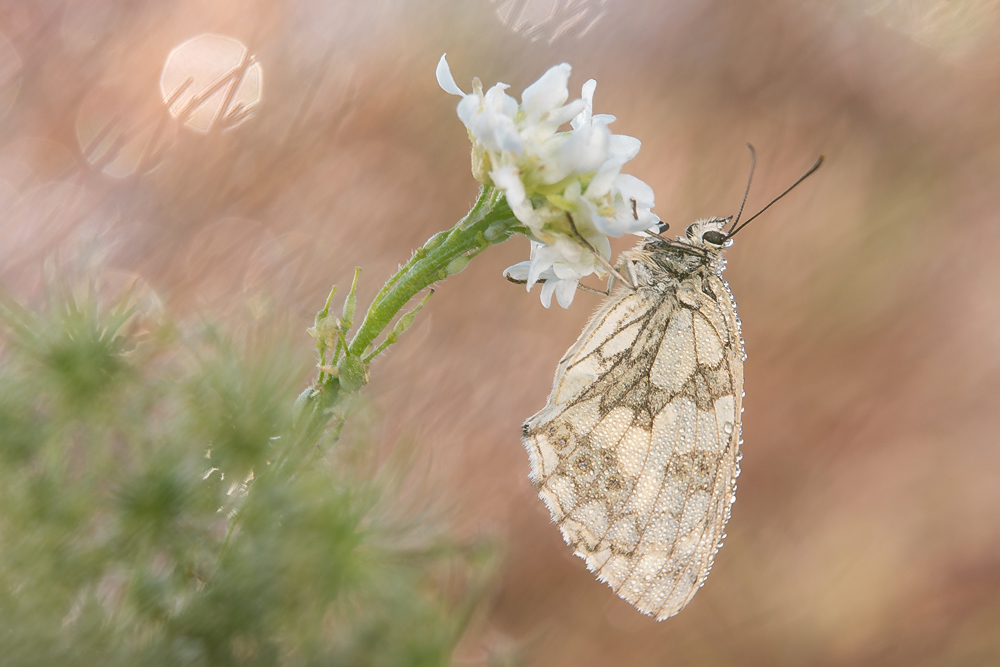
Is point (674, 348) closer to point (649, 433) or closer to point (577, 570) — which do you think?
point (649, 433)

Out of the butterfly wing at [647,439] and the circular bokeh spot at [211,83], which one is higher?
the circular bokeh spot at [211,83]

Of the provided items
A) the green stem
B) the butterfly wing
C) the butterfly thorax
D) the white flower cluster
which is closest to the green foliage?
the green stem

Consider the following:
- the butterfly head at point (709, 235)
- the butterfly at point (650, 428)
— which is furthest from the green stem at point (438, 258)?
the butterfly head at point (709, 235)

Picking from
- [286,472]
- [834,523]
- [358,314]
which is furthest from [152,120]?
[834,523]

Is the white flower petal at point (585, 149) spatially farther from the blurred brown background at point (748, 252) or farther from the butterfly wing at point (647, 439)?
the blurred brown background at point (748, 252)

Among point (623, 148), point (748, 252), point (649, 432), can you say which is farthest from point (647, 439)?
point (748, 252)

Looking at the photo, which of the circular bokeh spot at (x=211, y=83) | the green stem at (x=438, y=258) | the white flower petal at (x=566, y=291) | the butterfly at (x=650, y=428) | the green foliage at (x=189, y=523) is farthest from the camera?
the circular bokeh spot at (x=211, y=83)

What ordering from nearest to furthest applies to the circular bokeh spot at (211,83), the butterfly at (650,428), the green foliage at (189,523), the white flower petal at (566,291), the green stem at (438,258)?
the green foliage at (189,523) < the green stem at (438,258) < the white flower petal at (566,291) < the butterfly at (650,428) < the circular bokeh spot at (211,83)
